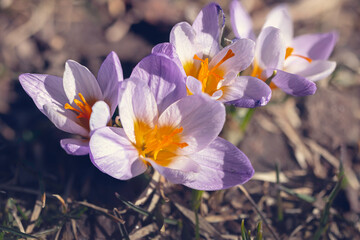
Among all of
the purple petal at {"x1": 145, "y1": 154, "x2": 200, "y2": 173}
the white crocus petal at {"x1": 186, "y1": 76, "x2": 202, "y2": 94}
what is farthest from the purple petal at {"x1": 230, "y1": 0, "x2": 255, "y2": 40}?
the purple petal at {"x1": 145, "y1": 154, "x2": 200, "y2": 173}

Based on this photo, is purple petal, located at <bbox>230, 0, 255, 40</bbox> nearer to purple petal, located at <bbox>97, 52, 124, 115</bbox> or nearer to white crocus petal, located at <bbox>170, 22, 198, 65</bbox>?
white crocus petal, located at <bbox>170, 22, 198, 65</bbox>

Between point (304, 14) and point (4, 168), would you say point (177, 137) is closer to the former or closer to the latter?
point (4, 168)

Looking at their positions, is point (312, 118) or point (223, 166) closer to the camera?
point (223, 166)

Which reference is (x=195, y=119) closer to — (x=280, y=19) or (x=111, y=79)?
(x=111, y=79)

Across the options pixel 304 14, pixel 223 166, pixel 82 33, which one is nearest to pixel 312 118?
pixel 304 14

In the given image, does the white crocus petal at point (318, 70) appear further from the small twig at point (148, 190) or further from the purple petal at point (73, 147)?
the purple petal at point (73, 147)
